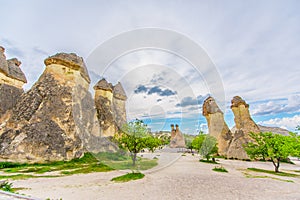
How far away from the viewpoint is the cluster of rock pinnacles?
17422 millimetres

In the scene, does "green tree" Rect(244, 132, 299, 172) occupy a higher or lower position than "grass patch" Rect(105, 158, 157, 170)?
higher

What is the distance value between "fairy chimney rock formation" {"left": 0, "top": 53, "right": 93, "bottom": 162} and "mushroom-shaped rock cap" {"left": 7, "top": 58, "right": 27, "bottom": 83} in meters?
6.49

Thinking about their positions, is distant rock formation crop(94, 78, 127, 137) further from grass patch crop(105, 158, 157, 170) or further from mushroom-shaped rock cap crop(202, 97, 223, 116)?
mushroom-shaped rock cap crop(202, 97, 223, 116)

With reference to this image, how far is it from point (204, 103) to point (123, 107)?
725 inches

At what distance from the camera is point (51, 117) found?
773 inches

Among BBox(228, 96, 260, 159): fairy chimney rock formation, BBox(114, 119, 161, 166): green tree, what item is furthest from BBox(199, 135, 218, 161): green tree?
BBox(114, 119, 161, 166): green tree

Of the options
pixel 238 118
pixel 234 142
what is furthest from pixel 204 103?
pixel 234 142

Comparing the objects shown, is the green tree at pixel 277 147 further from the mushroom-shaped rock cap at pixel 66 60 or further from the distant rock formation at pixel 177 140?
the distant rock formation at pixel 177 140

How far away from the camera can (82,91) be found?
2525cm

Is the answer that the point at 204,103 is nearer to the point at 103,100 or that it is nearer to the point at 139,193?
the point at 103,100

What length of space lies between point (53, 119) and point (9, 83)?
37.2 feet

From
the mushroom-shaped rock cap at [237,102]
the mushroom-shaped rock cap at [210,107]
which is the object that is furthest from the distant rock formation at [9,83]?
the mushroom-shaped rock cap at [237,102]

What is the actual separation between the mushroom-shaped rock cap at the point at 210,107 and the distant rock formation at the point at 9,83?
105 feet

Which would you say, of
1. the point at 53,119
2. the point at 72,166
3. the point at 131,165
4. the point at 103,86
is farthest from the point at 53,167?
the point at 103,86
